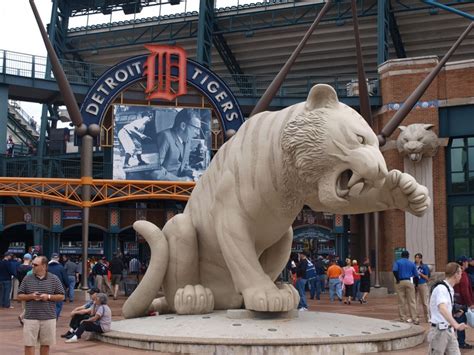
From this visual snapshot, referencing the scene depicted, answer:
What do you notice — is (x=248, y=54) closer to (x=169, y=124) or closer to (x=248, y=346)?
(x=169, y=124)

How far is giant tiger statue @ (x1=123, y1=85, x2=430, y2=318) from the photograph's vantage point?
7.39 m

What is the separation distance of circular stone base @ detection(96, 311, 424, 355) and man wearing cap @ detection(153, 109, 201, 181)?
1557 centimetres

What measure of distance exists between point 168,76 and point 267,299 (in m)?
15.8

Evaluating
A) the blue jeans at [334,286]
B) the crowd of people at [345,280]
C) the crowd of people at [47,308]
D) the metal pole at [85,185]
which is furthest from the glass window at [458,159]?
the crowd of people at [47,308]

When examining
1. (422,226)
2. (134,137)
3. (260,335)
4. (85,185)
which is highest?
(134,137)

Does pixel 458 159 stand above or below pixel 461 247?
above

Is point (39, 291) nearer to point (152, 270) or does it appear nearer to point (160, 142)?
point (152, 270)

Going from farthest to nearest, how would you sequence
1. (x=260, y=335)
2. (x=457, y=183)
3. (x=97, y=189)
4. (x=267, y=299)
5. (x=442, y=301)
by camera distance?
(x=457, y=183) → (x=97, y=189) → (x=267, y=299) → (x=260, y=335) → (x=442, y=301)

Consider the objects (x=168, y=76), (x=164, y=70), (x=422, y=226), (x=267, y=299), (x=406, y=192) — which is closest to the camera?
(x=406, y=192)

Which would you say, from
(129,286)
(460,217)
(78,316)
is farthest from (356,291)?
(78,316)

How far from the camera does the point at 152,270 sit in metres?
9.22

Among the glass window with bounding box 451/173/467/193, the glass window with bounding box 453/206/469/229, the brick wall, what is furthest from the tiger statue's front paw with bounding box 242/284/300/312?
the glass window with bounding box 451/173/467/193

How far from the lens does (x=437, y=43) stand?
108 feet

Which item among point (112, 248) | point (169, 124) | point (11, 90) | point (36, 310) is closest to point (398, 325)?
point (36, 310)
